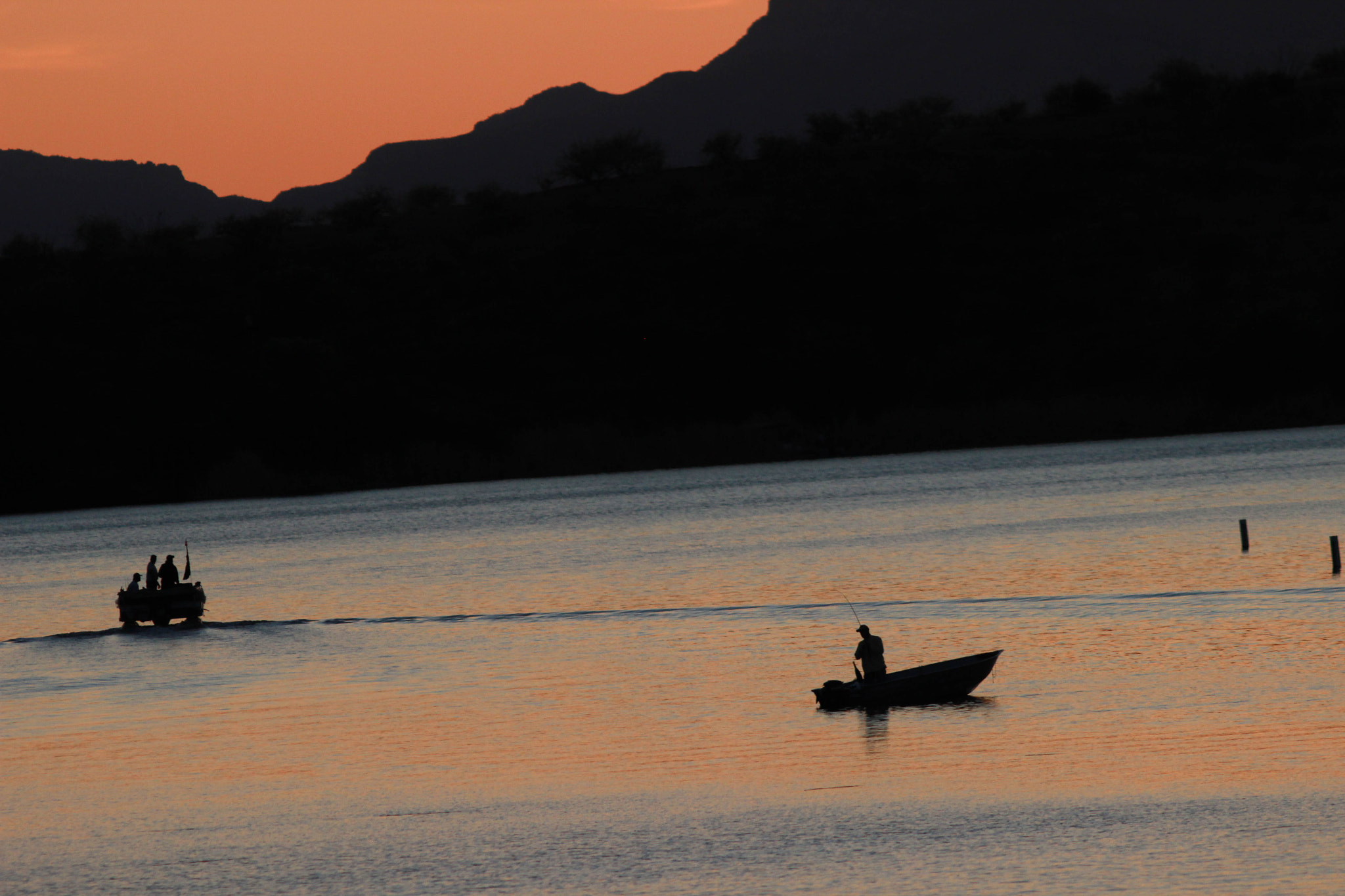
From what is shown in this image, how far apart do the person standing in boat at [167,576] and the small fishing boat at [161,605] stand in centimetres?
27

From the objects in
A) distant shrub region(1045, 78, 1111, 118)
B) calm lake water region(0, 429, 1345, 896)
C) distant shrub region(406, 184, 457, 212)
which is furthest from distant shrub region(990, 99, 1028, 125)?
calm lake water region(0, 429, 1345, 896)

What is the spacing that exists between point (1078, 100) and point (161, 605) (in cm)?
15060

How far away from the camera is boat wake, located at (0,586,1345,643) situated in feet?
145

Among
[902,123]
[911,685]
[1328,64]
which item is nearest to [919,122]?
[902,123]

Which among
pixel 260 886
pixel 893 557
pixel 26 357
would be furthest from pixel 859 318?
pixel 260 886

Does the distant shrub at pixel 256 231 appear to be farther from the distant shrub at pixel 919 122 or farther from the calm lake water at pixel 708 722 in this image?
the calm lake water at pixel 708 722

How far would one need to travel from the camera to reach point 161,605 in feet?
174

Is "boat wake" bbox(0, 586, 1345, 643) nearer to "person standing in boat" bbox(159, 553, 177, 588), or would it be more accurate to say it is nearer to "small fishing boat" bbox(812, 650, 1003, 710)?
"person standing in boat" bbox(159, 553, 177, 588)

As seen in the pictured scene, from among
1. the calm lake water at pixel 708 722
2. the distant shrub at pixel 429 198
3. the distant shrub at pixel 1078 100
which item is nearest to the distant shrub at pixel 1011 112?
the distant shrub at pixel 1078 100

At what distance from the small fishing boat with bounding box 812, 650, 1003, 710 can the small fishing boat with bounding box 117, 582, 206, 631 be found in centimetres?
2920

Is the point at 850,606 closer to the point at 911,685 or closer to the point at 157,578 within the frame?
the point at 911,685

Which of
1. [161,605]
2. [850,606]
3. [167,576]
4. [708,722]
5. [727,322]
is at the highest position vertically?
[727,322]

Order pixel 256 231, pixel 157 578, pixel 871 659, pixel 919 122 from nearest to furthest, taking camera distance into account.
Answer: pixel 871 659 → pixel 157 578 → pixel 256 231 → pixel 919 122

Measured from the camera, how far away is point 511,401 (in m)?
126
